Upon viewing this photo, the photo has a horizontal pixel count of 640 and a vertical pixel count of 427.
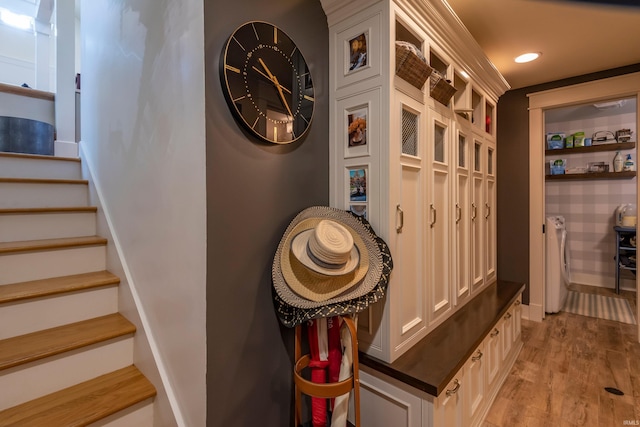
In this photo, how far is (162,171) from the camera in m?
1.33

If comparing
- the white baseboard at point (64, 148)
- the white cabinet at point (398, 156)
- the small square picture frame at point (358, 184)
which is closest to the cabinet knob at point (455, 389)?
the white cabinet at point (398, 156)

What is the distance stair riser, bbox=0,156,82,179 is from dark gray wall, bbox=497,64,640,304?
159 inches

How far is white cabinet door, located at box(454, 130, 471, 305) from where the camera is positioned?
2027 millimetres

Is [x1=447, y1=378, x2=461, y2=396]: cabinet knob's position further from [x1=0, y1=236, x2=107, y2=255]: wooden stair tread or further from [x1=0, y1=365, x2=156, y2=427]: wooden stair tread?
[x1=0, y1=236, x2=107, y2=255]: wooden stair tread

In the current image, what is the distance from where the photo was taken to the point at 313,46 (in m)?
1.51

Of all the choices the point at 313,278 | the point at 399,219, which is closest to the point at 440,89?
the point at 399,219

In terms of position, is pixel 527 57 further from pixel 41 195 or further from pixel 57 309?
pixel 41 195

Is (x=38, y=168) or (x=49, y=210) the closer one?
(x=49, y=210)

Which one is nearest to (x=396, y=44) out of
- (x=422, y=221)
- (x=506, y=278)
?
(x=422, y=221)

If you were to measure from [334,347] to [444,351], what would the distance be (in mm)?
596

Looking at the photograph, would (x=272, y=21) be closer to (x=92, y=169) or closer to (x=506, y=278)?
(x=92, y=169)

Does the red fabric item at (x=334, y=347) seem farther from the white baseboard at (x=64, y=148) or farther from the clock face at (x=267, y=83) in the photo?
the white baseboard at (x=64, y=148)

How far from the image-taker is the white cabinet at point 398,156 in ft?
4.63

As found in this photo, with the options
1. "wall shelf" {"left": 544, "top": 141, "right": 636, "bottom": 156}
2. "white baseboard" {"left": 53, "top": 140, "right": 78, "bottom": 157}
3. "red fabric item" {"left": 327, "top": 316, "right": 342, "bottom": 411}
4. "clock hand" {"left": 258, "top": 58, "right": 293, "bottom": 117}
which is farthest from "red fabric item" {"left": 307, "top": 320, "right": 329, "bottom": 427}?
"wall shelf" {"left": 544, "top": 141, "right": 636, "bottom": 156}
